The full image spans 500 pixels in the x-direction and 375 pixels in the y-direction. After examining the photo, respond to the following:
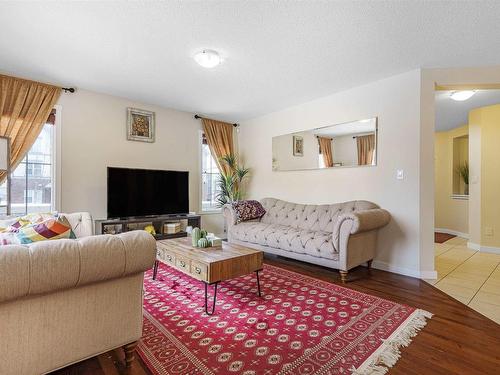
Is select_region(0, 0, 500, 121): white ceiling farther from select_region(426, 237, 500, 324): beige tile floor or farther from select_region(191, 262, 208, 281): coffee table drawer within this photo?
select_region(426, 237, 500, 324): beige tile floor

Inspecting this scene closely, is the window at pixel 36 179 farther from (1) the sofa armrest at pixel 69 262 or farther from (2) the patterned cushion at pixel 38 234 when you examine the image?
(1) the sofa armrest at pixel 69 262

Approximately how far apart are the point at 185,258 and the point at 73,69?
2.69 meters

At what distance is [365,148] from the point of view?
3.66 m

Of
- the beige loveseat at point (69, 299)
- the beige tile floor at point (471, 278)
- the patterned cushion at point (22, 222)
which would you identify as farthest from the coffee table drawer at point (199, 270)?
the beige tile floor at point (471, 278)

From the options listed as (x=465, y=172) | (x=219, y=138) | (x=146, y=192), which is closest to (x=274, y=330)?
(x=146, y=192)

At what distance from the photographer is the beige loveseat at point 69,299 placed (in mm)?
1118

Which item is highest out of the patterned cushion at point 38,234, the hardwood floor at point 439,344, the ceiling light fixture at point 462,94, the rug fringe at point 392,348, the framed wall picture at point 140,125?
the ceiling light fixture at point 462,94

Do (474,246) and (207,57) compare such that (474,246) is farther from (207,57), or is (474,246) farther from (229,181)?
(207,57)

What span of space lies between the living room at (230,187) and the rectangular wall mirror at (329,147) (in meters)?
0.03

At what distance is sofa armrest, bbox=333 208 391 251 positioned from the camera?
2.82 m

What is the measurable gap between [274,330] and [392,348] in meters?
0.78

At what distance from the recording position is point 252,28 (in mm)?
2365

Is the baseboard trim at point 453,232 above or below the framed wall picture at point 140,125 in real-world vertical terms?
below

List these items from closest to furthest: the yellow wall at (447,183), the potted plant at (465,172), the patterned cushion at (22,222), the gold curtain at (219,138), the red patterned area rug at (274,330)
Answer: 1. the red patterned area rug at (274,330)
2. the patterned cushion at (22,222)
3. the gold curtain at (219,138)
4. the potted plant at (465,172)
5. the yellow wall at (447,183)
